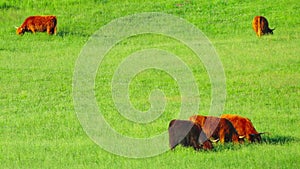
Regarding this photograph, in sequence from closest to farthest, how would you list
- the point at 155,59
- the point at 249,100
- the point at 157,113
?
the point at 157,113 → the point at 249,100 → the point at 155,59

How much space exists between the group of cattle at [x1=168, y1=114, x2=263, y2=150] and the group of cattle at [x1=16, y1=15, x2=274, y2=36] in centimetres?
1480

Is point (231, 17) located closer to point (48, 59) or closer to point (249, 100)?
point (48, 59)

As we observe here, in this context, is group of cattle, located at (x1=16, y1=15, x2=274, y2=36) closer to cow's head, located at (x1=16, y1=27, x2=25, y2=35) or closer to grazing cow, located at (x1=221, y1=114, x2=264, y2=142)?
cow's head, located at (x1=16, y1=27, x2=25, y2=35)

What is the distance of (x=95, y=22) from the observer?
29453 millimetres

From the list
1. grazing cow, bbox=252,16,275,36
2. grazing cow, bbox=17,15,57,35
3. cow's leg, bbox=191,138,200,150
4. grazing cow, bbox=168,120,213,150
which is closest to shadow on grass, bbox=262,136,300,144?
grazing cow, bbox=168,120,213,150

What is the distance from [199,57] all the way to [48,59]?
13.4 ft

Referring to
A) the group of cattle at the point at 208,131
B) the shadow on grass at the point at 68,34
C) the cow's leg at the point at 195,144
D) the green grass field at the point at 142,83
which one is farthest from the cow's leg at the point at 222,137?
the shadow on grass at the point at 68,34

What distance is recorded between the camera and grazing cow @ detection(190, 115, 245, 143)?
1234 cm

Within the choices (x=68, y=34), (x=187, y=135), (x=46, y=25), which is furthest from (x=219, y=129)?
(x=68, y=34)

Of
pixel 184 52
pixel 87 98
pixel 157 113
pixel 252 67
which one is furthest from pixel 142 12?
pixel 157 113

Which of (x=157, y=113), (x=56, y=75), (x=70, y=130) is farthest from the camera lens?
(x=56, y=75)

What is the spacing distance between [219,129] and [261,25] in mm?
15366

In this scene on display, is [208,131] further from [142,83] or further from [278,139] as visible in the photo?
[142,83]

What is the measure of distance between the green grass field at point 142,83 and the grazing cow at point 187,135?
15 cm
